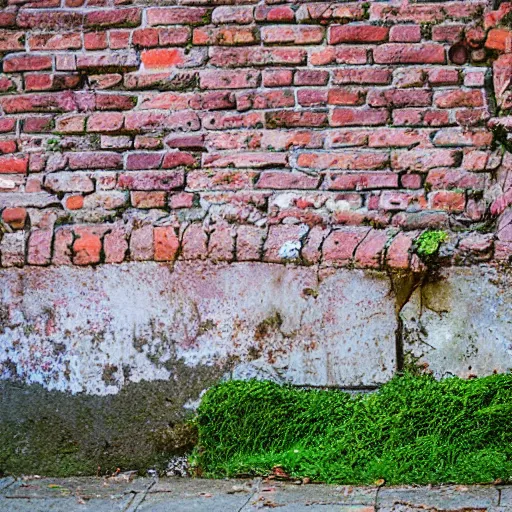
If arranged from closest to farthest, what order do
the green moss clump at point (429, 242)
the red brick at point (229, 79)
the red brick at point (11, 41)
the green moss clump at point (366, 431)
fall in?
the green moss clump at point (366, 431) < the green moss clump at point (429, 242) < the red brick at point (229, 79) < the red brick at point (11, 41)

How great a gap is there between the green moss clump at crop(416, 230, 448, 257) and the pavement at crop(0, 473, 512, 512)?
946mm

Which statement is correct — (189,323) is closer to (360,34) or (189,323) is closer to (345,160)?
(345,160)

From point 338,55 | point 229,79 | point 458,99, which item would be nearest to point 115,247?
point 229,79

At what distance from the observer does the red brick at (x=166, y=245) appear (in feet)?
10.6

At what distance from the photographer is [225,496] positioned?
285 cm

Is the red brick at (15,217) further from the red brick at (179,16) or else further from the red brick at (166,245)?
the red brick at (179,16)

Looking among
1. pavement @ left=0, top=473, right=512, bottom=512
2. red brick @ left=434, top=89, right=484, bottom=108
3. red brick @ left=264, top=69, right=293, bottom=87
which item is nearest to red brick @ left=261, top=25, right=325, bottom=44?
red brick @ left=264, top=69, right=293, bottom=87

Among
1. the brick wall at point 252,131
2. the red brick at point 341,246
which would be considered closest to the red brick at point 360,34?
the brick wall at point 252,131

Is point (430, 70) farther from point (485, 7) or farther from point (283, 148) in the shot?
point (283, 148)

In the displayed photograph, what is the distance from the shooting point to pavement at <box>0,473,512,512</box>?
261cm

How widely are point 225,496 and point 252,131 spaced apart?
5.12 feet

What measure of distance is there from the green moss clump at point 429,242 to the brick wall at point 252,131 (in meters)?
0.04

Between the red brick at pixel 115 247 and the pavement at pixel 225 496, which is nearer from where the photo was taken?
the pavement at pixel 225 496

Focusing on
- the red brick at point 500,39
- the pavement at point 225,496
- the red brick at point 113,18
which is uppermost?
the red brick at point 113,18
